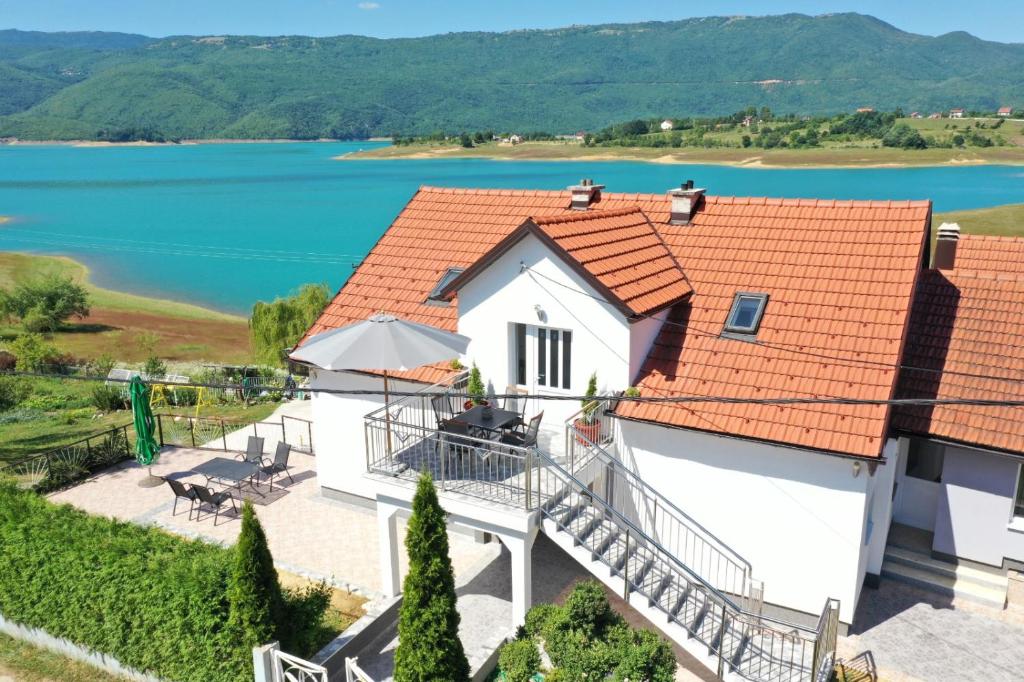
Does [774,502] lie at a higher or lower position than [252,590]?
lower

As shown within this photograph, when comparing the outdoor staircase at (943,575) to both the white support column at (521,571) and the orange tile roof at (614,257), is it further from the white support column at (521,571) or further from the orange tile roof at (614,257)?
the white support column at (521,571)

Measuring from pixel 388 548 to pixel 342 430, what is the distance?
4.64m

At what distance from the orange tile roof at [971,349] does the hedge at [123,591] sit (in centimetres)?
1177

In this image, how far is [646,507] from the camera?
14.3m

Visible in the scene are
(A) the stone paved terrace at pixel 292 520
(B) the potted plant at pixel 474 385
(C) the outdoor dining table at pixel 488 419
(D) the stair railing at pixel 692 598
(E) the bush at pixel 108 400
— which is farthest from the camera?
(E) the bush at pixel 108 400

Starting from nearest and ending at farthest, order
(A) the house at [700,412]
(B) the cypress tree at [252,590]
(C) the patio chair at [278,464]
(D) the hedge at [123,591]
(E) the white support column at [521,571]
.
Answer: (B) the cypress tree at [252,590]
(D) the hedge at [123,591]
(E) the white support column at [521,571]
(A) the house at [700,412]
(C) the patio chair at [278,464]

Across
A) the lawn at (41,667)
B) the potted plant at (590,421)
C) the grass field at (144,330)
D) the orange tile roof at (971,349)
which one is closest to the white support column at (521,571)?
the potted plant at (590,421)

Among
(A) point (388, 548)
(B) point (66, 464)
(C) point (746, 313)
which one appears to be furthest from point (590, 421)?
(B) point (66, 464)

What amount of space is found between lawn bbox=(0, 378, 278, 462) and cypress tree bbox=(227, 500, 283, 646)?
1625cm

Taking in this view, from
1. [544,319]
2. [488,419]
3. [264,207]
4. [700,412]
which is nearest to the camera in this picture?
[488,419]

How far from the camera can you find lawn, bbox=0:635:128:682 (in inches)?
473

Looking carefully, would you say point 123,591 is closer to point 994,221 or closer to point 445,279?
point 445,279

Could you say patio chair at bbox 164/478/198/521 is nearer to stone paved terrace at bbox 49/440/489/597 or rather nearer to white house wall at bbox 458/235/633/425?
stone paved terrace at bbox 49/440/489/597

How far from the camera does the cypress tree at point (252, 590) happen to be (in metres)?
10.1
